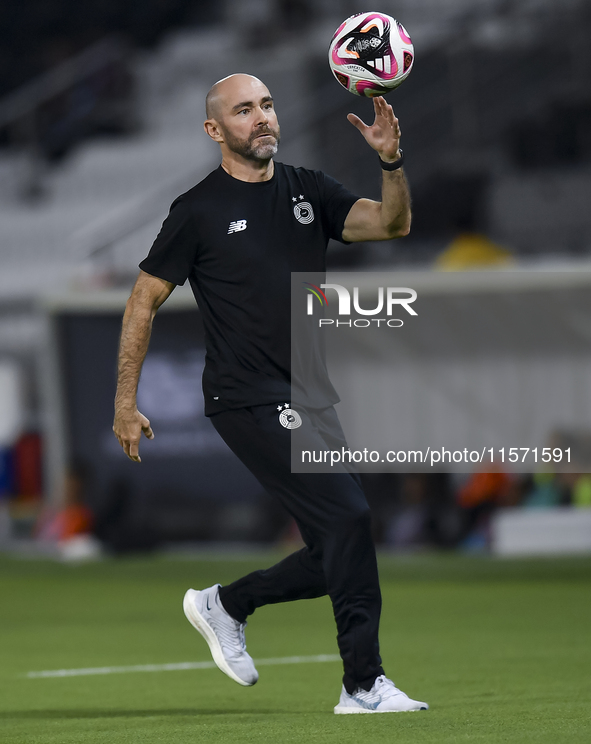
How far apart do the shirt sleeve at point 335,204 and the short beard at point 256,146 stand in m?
0.27

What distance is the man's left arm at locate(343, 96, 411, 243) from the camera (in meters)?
5.38

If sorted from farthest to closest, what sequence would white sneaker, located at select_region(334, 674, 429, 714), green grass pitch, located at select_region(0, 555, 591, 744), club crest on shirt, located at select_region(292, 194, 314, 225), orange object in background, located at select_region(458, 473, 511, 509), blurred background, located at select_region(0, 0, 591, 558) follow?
blurred background, located at select_region(0, 0, 591, 558) → orange object in background, located at select_region(458, 473, 511, 509) → club crest on shirt, located at select_region(292, 194, 314, 225) → white sneaker, located at select_region(334, 674, 429, 714) → green grass pitch, located at select_region(0, 555, 591, 744)

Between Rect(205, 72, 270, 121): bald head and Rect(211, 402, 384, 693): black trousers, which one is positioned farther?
Rect(205, 72, 270, 121): bald head

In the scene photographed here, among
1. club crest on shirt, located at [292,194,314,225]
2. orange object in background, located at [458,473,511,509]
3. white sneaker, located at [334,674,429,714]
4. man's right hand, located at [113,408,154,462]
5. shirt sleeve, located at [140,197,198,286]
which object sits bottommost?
orange object in background, located at [458,473,511,509]

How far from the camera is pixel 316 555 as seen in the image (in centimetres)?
566

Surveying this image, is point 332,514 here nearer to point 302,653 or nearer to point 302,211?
point 302,211

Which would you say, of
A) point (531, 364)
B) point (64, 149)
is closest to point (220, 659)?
point (531, 364)

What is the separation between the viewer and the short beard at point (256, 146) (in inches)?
222

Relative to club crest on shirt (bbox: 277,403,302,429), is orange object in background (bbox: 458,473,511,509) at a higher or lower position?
lower

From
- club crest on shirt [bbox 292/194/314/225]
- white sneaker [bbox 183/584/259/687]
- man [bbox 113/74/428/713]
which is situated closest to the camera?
man [bbox 113/74/428/713]

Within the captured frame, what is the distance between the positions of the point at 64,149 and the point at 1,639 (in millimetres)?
16617

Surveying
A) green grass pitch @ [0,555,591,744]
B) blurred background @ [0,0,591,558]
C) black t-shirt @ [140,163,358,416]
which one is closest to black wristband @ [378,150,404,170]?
black t-shirt @ [140,163,358,416]

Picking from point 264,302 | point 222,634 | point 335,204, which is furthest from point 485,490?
point 264,302

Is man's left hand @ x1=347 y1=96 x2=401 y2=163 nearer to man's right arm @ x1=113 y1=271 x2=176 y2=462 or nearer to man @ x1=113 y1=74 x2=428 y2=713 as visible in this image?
man @ x1=113 y1=74 x2=428 y2=713
